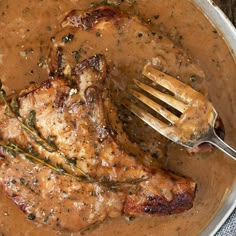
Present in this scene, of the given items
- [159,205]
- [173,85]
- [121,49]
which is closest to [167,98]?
[173,85]

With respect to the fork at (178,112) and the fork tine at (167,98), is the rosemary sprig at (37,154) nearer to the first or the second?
the fork at (178,112)

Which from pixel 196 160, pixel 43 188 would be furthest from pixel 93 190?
pixel 196 160

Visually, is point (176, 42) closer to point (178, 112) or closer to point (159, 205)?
point (178, 112)

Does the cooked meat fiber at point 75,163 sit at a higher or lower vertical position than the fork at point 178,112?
lower

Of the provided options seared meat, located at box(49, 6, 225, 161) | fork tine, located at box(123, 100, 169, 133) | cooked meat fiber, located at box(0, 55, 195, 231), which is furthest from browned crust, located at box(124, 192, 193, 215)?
fork tine, located at box(123, 100, 169, 133)

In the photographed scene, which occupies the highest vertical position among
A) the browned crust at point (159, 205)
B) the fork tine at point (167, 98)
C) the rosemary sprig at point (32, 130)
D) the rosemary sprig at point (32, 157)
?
the fork tine at point (167, 98)

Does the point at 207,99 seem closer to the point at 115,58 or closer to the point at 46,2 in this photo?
the point at 115,58

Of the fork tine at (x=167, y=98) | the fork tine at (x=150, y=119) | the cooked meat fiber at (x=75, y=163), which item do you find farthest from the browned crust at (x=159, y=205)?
the fork tine at (x=167, y=98)
